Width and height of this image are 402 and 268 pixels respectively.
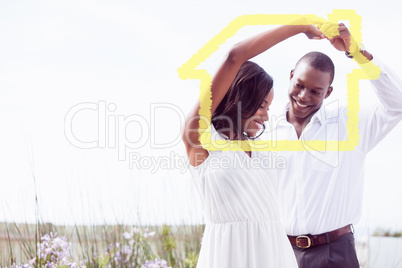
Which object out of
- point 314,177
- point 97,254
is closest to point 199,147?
point 314,177

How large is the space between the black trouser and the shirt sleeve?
464 millimetres

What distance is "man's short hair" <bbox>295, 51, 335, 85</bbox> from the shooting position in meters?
2.34

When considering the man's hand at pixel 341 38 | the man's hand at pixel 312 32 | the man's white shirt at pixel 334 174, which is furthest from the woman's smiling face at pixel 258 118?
the man's white shirt at pixel 334 174

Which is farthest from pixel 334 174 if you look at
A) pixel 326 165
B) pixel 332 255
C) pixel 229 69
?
pixel 229 69

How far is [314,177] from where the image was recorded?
7.39ft

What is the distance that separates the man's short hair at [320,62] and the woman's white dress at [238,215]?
974 millimetres

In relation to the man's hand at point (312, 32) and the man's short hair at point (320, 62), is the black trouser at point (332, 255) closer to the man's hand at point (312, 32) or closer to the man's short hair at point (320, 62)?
the man's short hair at point (320, 62)

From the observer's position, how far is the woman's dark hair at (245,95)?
4.84 feet

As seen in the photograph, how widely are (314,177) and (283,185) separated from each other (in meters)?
0.16

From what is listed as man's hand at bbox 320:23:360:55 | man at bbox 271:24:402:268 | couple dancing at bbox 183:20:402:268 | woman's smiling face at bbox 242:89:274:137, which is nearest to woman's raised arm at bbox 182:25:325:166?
couple dancing at bbox 183:20:402:268

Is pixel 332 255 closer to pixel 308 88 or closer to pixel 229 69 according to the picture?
pixel 308 88

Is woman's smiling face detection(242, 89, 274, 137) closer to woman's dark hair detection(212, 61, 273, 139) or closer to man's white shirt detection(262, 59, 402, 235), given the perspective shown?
woman's dark hair detection(212, 61, 273, 139)

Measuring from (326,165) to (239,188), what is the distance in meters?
0.91

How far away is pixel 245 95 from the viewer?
148 centimetres
